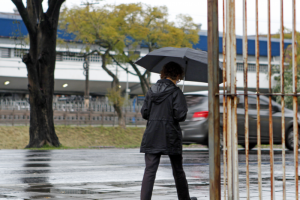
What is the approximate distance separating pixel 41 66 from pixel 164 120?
46.0ft

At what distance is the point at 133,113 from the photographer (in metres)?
34.2

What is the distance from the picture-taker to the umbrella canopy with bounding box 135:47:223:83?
5.61 m

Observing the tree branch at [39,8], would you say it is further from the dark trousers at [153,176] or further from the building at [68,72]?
the building at [68,72]

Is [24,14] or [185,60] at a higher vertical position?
[24,14]

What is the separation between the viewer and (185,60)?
5891 mm

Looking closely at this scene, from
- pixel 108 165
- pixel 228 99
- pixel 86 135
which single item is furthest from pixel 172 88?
pixel 86 135

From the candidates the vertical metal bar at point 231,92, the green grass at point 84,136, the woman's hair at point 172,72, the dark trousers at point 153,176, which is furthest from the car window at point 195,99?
the green grass at point 84,136

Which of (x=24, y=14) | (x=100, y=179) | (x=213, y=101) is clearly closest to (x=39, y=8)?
(x=24, y=14)

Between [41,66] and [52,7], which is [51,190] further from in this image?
[41,66]

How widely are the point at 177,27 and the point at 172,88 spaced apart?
31.1 m

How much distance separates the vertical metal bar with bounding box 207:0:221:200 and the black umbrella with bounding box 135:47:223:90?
1.38 m

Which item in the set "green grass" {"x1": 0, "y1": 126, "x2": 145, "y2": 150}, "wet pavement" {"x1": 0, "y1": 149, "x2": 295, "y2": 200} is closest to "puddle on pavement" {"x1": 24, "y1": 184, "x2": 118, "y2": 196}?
"wet pavement" {"x1": 0, "y1": 149, "x2": 295, "y2": 200}

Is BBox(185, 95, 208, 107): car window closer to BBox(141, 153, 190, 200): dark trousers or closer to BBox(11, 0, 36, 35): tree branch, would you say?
BBox(11, 0, 36, 35): tree branch

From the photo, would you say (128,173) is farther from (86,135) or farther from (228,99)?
(86,135)
